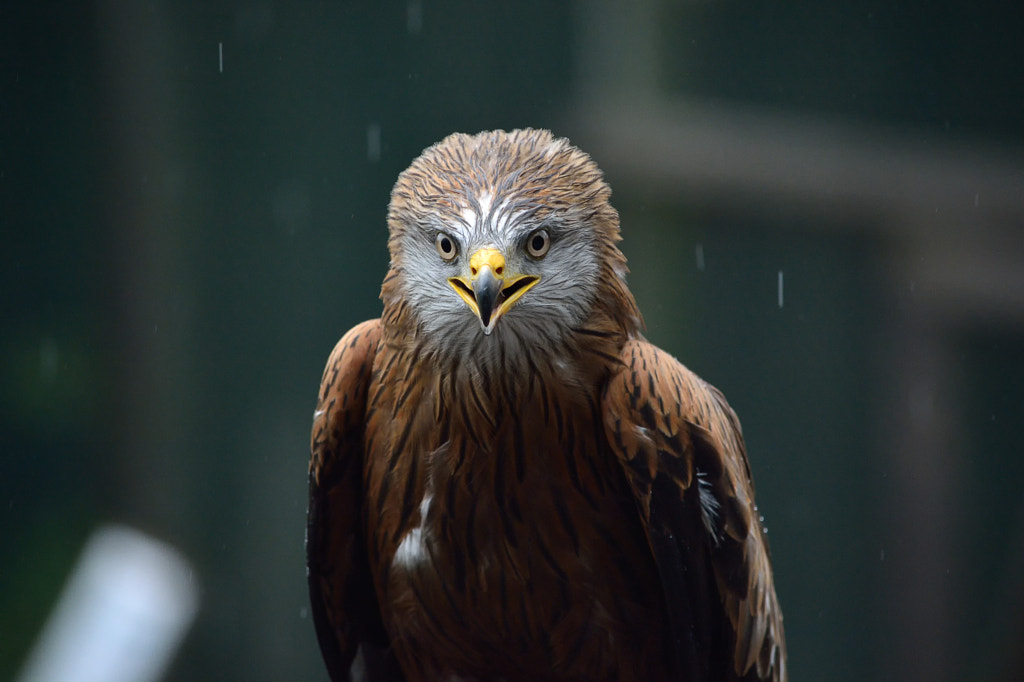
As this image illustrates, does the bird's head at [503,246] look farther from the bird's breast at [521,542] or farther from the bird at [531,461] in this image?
the bird's breast at [521,542]

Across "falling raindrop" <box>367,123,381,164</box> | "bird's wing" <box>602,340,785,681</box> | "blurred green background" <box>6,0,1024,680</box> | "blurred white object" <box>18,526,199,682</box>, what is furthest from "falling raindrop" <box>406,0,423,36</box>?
"bird's wing" <box>602,340,785,681</box>

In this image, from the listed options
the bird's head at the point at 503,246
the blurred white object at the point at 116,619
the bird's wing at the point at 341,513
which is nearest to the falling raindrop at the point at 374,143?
the blurred white object at the point at 116,619

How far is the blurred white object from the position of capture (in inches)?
138

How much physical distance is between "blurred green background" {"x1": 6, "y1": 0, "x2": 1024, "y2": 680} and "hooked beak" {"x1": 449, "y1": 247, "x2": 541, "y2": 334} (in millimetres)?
3015

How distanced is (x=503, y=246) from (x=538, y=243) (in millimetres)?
121

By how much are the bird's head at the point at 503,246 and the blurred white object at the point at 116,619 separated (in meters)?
2.07

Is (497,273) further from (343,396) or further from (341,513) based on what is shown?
(341,513)

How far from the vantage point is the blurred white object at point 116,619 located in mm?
3510

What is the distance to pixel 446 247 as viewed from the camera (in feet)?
6.60

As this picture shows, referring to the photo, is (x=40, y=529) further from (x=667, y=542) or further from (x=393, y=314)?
(x=667, y=542)

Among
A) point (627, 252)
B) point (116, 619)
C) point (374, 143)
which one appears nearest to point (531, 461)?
point (116, 619)

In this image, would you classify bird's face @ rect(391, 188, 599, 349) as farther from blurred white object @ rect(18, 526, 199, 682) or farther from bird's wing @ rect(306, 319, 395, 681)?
blurred white object @ rect(18, 526, 199, 682)

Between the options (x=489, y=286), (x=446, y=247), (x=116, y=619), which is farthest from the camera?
(x=116, y=619)

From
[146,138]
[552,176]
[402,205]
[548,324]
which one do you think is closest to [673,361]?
[548,324]
